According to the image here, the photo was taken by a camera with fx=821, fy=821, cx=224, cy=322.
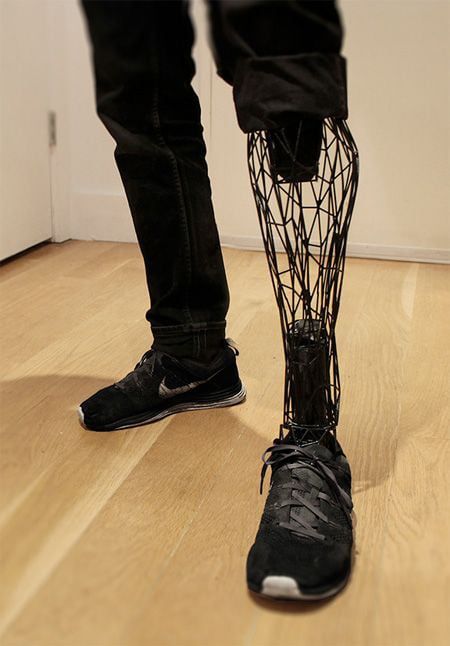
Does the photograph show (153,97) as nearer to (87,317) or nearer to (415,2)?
(87,317)

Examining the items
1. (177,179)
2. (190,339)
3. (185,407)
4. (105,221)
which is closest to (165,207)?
(177,179)

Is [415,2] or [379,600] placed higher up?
[415,2]

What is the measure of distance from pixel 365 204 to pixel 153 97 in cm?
119

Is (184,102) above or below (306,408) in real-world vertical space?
above

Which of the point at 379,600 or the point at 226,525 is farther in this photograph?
the point at 226,525

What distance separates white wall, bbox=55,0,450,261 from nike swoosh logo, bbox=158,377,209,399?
97cm

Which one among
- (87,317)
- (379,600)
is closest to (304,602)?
(379,600)

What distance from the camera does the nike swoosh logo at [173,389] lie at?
1124mm

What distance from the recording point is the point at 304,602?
770 millimetres

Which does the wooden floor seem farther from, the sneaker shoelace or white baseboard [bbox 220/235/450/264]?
white baseboard [bbox 220/235/450/264]

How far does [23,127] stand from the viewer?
1.95 m

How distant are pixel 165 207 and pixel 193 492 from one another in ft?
1.14

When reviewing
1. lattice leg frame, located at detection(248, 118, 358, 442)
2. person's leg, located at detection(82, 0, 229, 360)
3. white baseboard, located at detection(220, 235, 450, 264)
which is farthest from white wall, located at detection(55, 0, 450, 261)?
lattice leg frame, located at detection(248, 118, 358, 442)

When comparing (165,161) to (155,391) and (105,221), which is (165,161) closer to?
(155,391)
